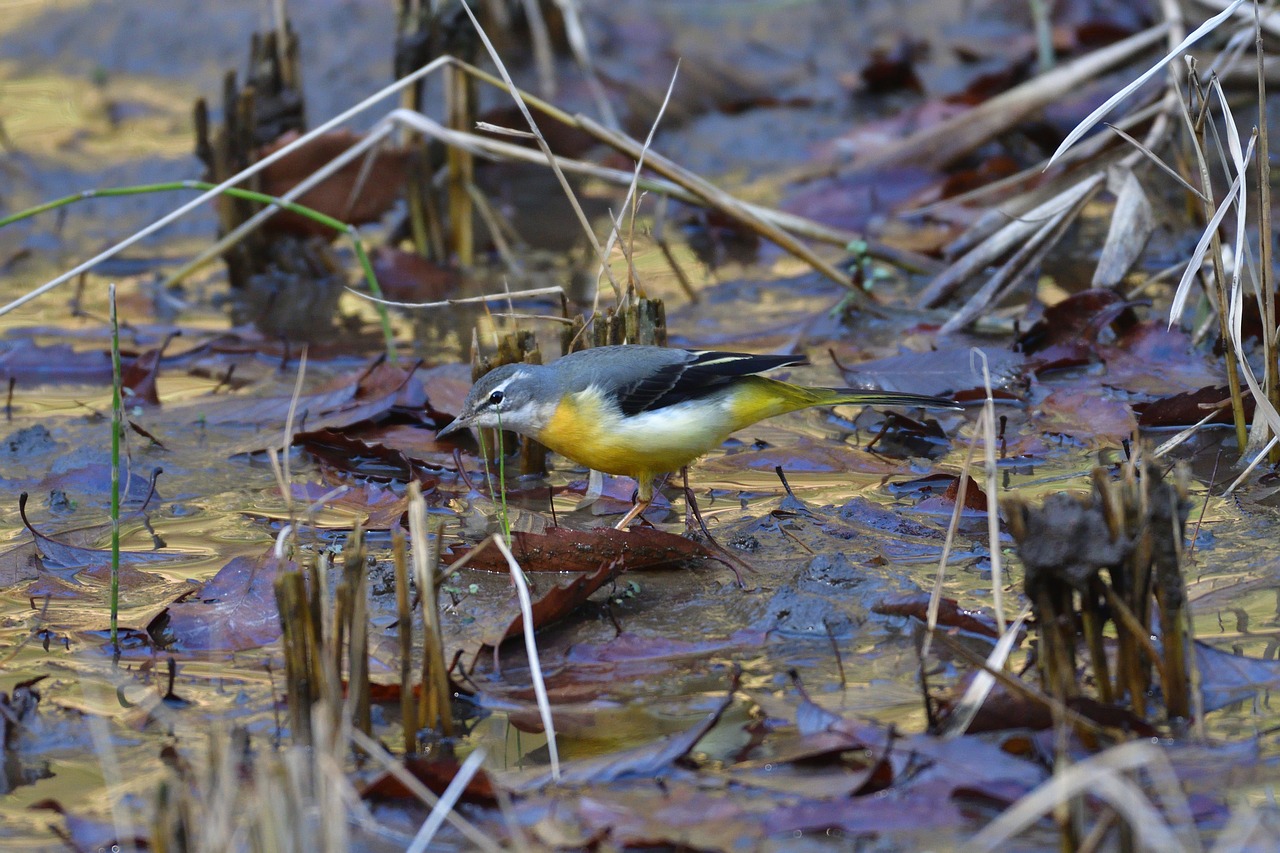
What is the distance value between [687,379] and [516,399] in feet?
2.36

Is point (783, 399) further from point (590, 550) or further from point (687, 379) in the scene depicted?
point (590, 550)

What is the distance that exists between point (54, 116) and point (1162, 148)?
874 centimetres

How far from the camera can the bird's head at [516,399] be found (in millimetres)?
5414

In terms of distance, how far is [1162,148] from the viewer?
24.8ft

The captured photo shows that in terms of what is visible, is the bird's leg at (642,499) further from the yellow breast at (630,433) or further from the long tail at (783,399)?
the long tail at (783,399)

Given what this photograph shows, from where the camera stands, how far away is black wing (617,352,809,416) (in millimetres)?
5348

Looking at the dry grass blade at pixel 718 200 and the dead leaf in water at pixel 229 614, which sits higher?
the dry grass blade at pixel 718 200

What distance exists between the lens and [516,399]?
5426mm

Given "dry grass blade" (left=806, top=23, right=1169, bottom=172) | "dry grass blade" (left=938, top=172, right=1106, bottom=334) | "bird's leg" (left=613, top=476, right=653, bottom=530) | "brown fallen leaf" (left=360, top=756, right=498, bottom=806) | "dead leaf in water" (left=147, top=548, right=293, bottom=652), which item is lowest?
"brown fallen leaf" (left=360, top=756, right=498, bottom=806)

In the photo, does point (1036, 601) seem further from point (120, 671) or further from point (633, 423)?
point (120, 671)

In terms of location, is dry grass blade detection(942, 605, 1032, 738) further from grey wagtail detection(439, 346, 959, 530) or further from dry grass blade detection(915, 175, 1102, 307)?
dry grass blade detection(915, 175, 1102, 307)

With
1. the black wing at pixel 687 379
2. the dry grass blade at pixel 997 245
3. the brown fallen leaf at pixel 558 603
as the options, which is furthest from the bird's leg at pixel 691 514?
the dry grass blade at pixel 997 245

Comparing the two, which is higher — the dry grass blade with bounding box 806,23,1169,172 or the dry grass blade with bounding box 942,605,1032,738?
the dry grass blade with bounding box 806,23,1169,172

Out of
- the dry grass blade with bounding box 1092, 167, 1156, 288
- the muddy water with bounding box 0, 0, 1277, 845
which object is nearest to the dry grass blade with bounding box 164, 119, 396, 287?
the muddy water with bounding box 0, 0, 1277, 845
